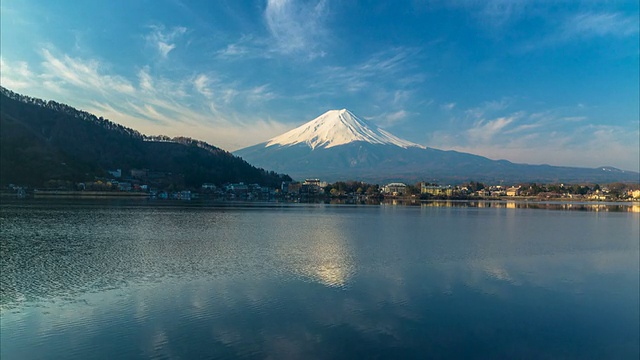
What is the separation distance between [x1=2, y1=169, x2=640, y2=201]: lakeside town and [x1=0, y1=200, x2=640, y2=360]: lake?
105 feet

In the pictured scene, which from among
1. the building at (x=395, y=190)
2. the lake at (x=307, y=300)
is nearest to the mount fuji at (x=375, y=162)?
the building at (x=395, y=190)

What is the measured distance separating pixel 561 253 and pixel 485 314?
718cm

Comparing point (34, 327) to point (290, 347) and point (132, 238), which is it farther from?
point (132, 238)

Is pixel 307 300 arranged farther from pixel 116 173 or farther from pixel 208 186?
pixel 208 186

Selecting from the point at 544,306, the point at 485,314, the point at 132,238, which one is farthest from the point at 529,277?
the point at 132,238

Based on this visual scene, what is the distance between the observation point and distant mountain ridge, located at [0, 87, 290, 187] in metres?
39.1

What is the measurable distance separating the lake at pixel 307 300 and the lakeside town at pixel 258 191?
31.9m

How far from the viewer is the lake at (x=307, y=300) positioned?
4.70m

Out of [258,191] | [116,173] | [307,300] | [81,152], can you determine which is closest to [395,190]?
[258,191]

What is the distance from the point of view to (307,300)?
6.41m

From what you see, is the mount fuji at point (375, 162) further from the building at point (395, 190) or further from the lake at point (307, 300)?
the lake at point (307, 300)

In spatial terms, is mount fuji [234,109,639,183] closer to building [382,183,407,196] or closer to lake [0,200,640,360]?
building [382,183,407,196]

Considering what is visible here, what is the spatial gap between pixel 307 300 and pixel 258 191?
57.7m

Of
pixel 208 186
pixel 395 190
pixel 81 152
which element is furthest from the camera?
pixel 395 190
